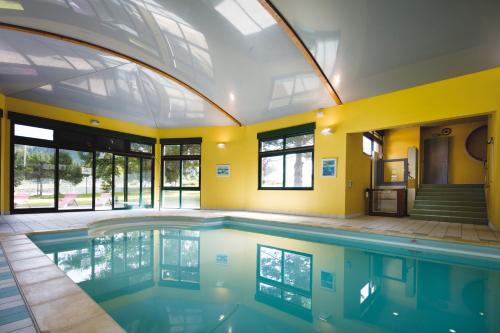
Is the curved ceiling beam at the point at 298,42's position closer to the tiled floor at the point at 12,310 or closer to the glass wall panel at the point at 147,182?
the tiled floor at the point at 12,310

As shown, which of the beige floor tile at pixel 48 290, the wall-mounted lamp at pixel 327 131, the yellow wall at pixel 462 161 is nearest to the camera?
the beige floor tile at pixel 48 290

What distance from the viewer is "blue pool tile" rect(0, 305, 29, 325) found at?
61.6 inches

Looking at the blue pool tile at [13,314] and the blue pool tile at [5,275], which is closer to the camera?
the blue pool tile at [13,314]

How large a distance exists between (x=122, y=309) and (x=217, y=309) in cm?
84

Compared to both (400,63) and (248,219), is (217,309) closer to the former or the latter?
(248,219)

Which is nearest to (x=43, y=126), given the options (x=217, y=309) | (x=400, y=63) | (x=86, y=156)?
(x=86, y=156)

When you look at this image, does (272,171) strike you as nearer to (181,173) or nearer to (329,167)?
(329,167)

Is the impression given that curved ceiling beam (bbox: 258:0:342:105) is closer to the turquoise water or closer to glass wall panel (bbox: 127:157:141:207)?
the turquoise water

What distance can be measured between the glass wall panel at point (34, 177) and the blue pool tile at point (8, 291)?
5.99m

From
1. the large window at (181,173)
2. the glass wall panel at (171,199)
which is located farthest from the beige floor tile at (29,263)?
the glass wall panel at (171,199)

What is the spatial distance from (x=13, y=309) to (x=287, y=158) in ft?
21.7

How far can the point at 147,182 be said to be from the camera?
9.12 m

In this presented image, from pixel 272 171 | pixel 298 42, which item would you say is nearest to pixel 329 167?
pixel 272 171

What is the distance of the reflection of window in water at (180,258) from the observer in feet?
9.60
